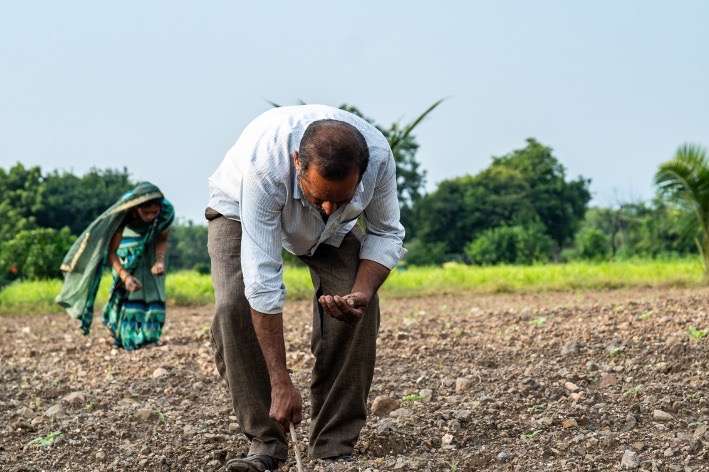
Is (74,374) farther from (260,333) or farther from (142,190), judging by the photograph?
(260,333)

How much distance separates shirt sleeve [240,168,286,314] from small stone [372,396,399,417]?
5.29ft

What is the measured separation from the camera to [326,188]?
2801 millimetres

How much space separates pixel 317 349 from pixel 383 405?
114 centimetres

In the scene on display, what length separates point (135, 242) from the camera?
282 inches

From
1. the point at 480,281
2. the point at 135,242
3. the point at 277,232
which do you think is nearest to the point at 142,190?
the point at 135,242

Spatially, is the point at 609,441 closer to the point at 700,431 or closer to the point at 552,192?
the point at 700,431

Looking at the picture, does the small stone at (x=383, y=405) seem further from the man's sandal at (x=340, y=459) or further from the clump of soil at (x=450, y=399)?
the man's sandal at (x=340, y=459)

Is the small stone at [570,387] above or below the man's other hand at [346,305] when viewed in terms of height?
below

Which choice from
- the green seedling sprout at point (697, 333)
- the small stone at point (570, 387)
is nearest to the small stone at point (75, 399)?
the small stone at point (570, 387)

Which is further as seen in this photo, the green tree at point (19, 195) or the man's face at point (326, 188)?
the green tree at point (19, 195)

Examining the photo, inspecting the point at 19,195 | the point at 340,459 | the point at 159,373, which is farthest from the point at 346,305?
the point at 19,195

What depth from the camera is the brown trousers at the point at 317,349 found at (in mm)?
3389

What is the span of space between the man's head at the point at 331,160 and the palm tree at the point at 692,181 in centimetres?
1171

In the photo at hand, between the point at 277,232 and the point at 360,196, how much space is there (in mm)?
319
